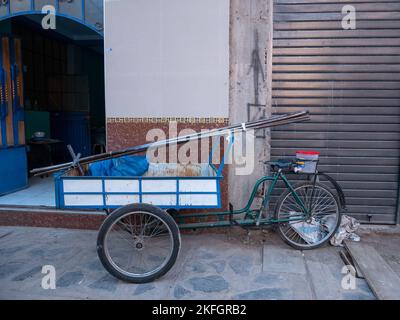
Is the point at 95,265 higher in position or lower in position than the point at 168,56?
lower

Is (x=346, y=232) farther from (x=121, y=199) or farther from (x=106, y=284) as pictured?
(x=106, y=284)

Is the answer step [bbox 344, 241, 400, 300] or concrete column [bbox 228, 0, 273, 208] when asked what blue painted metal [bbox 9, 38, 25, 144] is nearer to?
concrete column [bbox 228, 0, 273, 208]

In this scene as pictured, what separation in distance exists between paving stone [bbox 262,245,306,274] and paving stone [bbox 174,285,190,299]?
927mm

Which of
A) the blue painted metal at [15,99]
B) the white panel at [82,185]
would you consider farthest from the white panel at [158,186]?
the blue painted metal at [15,99]

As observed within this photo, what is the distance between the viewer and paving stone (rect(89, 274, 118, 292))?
11.8 ft

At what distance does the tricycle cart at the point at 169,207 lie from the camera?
360cm

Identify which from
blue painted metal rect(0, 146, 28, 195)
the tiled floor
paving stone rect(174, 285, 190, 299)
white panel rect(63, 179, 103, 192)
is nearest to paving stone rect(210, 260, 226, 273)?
paving stone rect(174, 285, 190, 299)

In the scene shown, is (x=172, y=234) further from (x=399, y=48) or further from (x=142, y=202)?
(x=399, y=48)

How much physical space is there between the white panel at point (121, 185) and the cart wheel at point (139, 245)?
179 millimetres

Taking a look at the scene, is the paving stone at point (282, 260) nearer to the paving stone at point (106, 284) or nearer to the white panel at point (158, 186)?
the white panel at point (158, 186)

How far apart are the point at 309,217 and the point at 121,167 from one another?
2296 millimetres

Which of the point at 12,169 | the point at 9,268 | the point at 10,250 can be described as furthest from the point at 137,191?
the point at 12,169

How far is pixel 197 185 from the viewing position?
3635 mm
